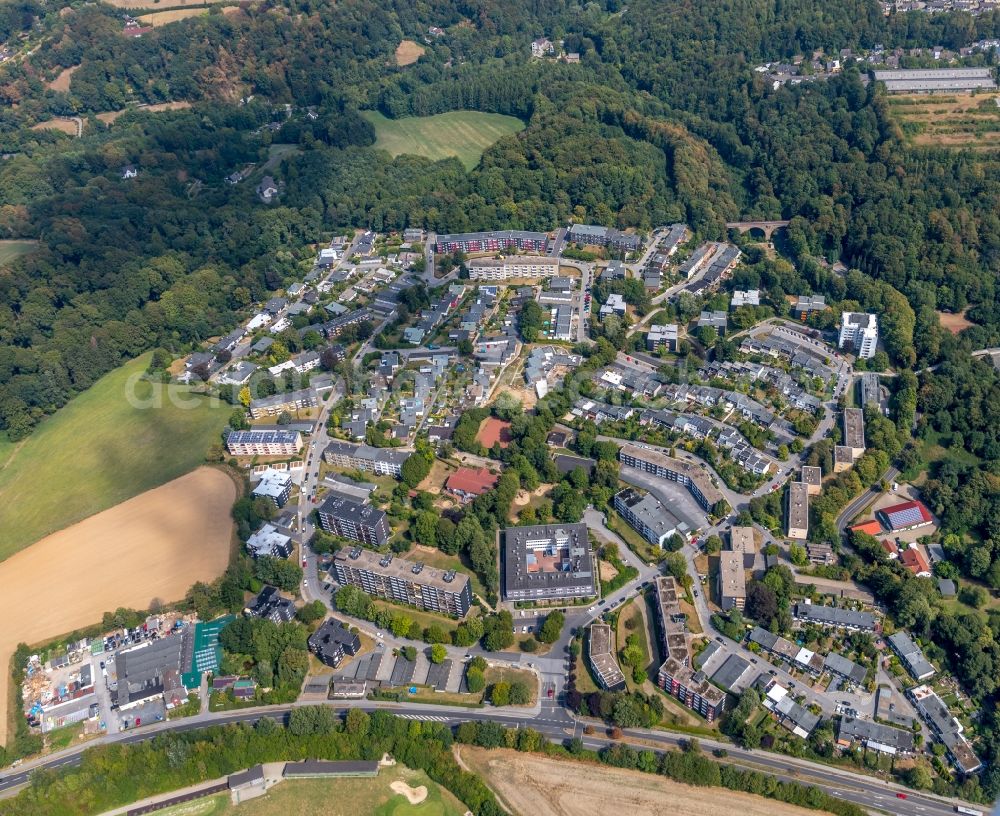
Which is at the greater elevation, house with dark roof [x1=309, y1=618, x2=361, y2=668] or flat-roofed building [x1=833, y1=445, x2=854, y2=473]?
flat-roofed building [x1=833, y1=445, x2=854, y2=473]

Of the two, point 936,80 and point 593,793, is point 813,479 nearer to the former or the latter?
point 593,793

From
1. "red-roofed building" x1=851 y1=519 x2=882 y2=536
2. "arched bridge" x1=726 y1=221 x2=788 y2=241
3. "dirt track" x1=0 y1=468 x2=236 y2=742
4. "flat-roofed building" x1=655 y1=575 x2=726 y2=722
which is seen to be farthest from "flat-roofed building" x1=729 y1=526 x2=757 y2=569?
"arched bridge" x1=726 y1=221 x2=788 y2=241

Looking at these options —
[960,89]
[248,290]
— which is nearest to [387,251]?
[248,290]

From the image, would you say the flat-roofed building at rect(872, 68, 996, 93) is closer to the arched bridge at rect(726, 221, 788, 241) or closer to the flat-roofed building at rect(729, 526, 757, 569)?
the arched bridge at rect(726, 221, 788, 241)

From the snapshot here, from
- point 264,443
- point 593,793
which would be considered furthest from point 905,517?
point 264,443

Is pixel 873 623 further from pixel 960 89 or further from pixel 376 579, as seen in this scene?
pixel 960 89

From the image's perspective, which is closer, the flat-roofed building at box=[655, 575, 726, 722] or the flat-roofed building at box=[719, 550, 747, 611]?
the flat-roofed building at box=[655, 575, 726, 722]

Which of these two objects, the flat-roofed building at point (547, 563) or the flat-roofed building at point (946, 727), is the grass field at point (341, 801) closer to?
the flat-roofed building at point (547, 563)
